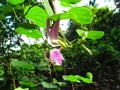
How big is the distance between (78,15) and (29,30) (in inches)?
5.2

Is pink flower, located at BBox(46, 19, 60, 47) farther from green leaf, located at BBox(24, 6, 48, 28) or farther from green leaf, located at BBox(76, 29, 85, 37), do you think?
green leaf, located at BBox(76, 29, 85, 37)

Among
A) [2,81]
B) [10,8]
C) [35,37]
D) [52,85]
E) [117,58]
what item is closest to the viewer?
[35,37]

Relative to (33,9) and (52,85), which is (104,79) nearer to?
(52,85)

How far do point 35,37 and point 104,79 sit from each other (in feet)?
21.1

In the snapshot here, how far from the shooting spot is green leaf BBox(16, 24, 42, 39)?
1.83 feet

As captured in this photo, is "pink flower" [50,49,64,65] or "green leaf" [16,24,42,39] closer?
"pink flower" [50,49,64,65]

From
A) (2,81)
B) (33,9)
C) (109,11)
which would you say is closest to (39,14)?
(33,9)

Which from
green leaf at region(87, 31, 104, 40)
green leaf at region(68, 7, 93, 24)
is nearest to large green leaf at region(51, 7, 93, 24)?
green leaf at region(68, 7, 93, 24)

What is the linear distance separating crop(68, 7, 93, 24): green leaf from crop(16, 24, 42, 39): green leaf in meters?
0.10

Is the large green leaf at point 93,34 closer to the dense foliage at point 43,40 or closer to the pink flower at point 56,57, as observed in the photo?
the dense foliage at point 43,40

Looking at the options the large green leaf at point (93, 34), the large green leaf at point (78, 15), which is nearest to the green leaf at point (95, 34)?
the large green leaf at point (93, 34)

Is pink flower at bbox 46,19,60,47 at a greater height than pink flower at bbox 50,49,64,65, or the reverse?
pink flower at bbox 46,19,60,47

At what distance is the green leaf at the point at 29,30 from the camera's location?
56cm

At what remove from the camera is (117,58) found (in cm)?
679
